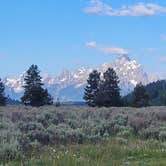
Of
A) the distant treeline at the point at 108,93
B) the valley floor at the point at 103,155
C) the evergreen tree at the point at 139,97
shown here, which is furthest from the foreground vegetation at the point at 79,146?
the evergreen tree at the point at 139,97

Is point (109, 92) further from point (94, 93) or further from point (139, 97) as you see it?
point (139, 97)

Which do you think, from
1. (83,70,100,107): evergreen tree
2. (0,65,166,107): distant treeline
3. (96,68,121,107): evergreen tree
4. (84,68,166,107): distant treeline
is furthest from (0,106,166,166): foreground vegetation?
(83,70,100,107): evergreen tree

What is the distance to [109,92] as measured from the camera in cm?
7412

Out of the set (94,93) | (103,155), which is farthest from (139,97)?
(103,155)

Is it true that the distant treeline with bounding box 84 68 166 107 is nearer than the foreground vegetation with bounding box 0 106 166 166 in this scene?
No

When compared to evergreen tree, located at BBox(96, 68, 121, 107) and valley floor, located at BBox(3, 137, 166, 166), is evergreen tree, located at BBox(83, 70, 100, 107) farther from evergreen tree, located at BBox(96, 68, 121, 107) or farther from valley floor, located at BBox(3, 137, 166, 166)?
valley floor, located at BBox(3, 137, 166, 166)

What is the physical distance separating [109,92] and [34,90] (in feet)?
35.7

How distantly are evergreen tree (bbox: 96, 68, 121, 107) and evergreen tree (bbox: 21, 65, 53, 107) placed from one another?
24.2 ft

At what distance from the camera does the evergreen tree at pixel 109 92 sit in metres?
73.3

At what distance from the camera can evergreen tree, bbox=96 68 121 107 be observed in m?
73.3

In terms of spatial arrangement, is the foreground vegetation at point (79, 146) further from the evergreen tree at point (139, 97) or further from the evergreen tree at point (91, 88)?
the evergreen tree at point (91, 88)

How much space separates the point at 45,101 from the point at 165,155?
56560 millimetres

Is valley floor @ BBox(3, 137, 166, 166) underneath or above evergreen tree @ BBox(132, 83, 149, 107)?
underneath

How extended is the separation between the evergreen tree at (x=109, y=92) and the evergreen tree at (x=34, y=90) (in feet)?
24.2
